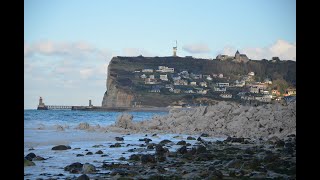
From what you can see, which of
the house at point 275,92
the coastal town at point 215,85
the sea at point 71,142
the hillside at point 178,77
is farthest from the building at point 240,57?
the sea at point 71,142

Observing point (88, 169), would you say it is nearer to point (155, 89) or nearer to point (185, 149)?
point (185, 149)

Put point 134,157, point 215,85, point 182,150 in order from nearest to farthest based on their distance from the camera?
1. point 134,157
2. point 182,150
3. point 215,85

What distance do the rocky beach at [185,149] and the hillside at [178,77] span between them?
2.11 feet

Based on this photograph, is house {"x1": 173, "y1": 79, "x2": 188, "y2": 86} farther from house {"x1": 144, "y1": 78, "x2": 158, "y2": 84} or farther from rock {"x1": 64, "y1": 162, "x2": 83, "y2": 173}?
rock {"x1": 64, "y1": 162, "x2": 83, "y2": 173}

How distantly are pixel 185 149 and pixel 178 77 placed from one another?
12.4 ft

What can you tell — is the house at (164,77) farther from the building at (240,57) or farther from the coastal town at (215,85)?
the building at (240,57)

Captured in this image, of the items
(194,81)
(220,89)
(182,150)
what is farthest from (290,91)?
(182,150)

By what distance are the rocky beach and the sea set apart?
0.02 meters

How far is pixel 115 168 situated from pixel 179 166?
111 centimetres

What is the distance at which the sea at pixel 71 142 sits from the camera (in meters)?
7.63

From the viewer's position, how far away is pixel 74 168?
7.43m
